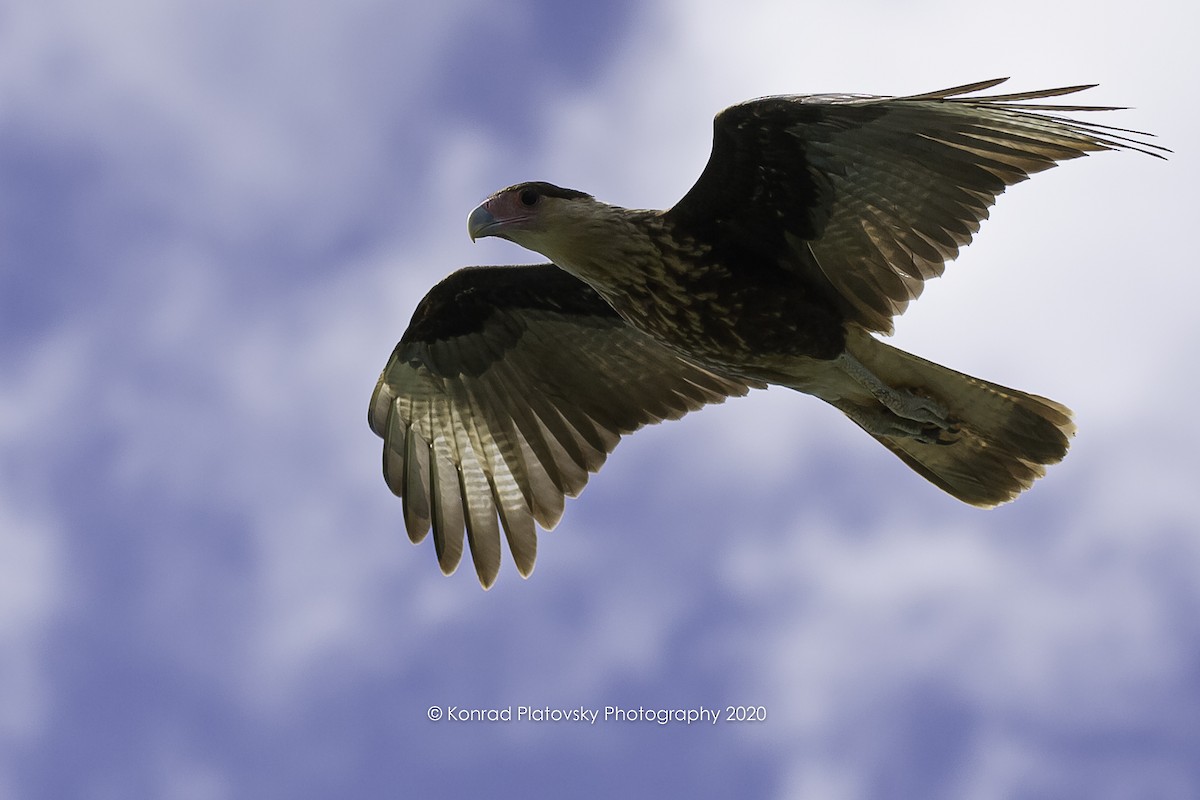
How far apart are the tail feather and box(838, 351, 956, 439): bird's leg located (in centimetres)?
4

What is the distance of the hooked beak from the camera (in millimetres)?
6805

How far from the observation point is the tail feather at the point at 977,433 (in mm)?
6801

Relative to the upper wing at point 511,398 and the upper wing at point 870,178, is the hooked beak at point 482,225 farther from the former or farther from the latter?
the upper wing at point 511,398

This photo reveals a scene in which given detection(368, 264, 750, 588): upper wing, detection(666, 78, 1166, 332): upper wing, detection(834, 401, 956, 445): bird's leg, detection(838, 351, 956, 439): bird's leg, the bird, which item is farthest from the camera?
detection(368, 264, 750, 588): upper wing

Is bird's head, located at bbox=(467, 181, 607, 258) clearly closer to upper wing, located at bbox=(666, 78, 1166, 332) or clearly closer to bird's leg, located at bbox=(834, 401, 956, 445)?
upper wing, located at bbox=(666, 78, 1166, 332)

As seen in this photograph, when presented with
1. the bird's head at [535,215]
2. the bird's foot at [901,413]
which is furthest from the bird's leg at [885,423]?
the bird's head at [535,215]

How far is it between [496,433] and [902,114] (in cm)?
301

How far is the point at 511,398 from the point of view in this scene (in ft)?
26.7

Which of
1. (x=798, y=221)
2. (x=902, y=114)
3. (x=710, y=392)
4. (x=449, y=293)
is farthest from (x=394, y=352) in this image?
(x=902, y=114)

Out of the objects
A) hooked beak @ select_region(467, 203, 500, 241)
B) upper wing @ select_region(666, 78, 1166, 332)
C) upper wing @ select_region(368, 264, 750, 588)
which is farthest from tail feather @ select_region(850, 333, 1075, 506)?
hooked beak @ select_region(467, 203, 500, 241)

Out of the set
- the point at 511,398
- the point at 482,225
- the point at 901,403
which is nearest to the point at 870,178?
the point at 901,403

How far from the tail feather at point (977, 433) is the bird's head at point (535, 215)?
1337 millimetres

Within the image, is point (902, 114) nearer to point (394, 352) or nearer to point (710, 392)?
point (710, 392)

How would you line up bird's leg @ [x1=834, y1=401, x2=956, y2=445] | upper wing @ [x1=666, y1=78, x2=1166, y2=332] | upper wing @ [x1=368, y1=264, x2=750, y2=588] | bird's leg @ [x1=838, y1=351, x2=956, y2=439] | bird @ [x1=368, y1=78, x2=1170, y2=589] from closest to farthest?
upper wing @ [x1=666, y1=78, x2=1166, y2=332] → bird @ [x1=368, y1=78, x2=1170, y2=589] → bird's leg @ [x1=838, y1=351, x2=956, y2=439] → bird's leg @ [x1=834, y1=401, x2=956, y2=445] → upper wing @ [x1=368, y1=264, x2=750, y2=588]
